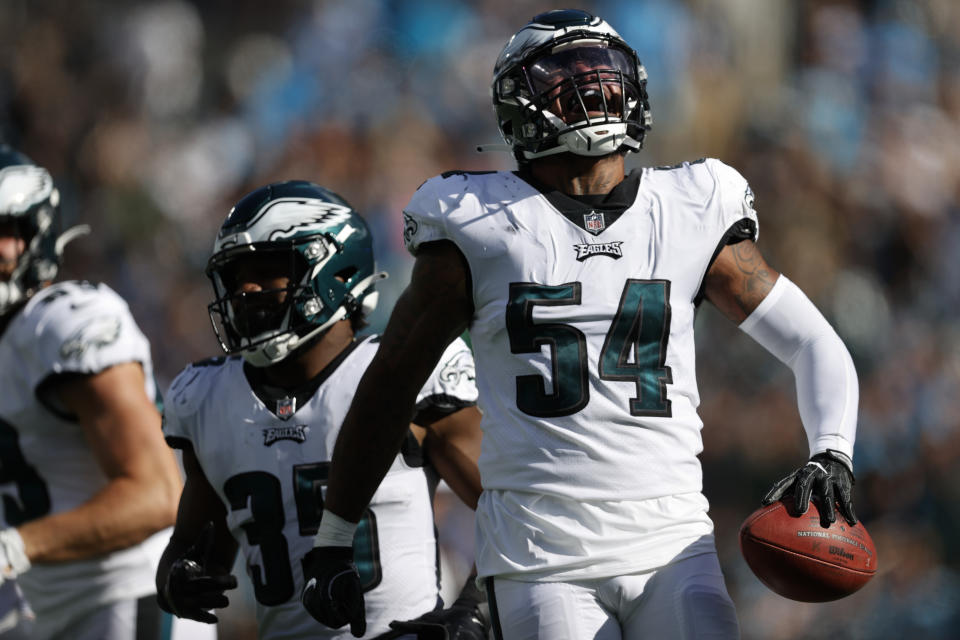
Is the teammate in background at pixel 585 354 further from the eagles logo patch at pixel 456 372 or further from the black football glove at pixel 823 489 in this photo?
the eagles logo patch at pixel 456 372

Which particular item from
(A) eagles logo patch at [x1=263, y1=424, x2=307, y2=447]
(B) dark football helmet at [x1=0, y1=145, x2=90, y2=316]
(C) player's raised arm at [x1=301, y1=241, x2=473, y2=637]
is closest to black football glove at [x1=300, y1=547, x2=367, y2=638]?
(C) player's raised arm at [x1=301, y1=241, x2=473, y2=637]

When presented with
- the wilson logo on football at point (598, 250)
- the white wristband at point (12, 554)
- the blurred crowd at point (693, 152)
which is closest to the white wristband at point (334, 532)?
the wilson logo on football at point (598, 250)

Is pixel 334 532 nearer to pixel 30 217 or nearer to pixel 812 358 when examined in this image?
pixel 812 358

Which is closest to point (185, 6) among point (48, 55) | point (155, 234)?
point (48, 55)

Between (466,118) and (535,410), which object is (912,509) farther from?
(535,410)

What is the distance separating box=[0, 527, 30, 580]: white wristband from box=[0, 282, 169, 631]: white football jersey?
0.17 meters

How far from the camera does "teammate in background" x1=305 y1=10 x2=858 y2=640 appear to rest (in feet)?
7.29

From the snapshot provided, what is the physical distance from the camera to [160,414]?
3.67m

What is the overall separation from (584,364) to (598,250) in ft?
0.74

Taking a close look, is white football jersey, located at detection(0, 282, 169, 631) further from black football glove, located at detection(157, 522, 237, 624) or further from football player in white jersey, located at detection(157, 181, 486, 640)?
black football glove, located at detection(157, 522, 237, 624)

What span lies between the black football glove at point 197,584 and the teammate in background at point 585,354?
21.4 inches

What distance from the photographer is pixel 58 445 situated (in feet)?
12.0

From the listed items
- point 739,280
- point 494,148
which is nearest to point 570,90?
point 494,148

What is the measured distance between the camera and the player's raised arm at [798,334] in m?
2.37
